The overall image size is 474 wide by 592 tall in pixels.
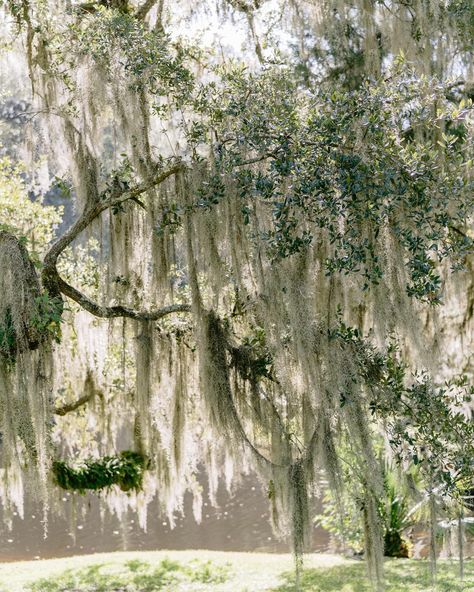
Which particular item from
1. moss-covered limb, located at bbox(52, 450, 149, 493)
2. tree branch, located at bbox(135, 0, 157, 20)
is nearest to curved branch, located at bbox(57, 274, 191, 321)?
moss-covered limb, located at bbox(52, 450, 149, 493)

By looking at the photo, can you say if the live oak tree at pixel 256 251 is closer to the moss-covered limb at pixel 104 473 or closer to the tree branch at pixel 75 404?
the moss-covered limb at pixel 104 473

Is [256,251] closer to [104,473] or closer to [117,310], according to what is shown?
[117,310]

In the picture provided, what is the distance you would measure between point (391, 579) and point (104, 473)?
293 cm

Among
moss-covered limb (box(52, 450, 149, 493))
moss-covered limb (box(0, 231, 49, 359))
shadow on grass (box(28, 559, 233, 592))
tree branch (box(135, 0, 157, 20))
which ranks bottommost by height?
shadow on grass (box(28, 559, 233, 592))

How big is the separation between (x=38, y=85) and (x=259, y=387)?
9.71ft

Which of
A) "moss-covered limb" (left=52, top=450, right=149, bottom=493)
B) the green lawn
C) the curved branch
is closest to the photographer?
the curved branch

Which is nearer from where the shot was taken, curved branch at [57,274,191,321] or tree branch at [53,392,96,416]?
curved branch at [57,274,191,321]

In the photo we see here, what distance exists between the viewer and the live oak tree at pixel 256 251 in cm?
448

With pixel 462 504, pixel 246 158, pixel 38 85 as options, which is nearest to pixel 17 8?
pixel 38 85

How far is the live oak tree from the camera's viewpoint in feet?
14.7

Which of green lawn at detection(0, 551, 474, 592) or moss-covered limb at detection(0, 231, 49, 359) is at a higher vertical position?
moss-covered limb at detection(0, 231, 49, 359)

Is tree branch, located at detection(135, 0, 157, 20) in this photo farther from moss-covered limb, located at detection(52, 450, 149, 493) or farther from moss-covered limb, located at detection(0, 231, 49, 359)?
moss-covered limb, located at detection(52, 450, 149, 493)

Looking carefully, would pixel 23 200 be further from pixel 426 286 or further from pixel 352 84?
pixel 426 286

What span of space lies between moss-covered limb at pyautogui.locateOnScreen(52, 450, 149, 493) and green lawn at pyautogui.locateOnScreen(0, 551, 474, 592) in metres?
1.10
